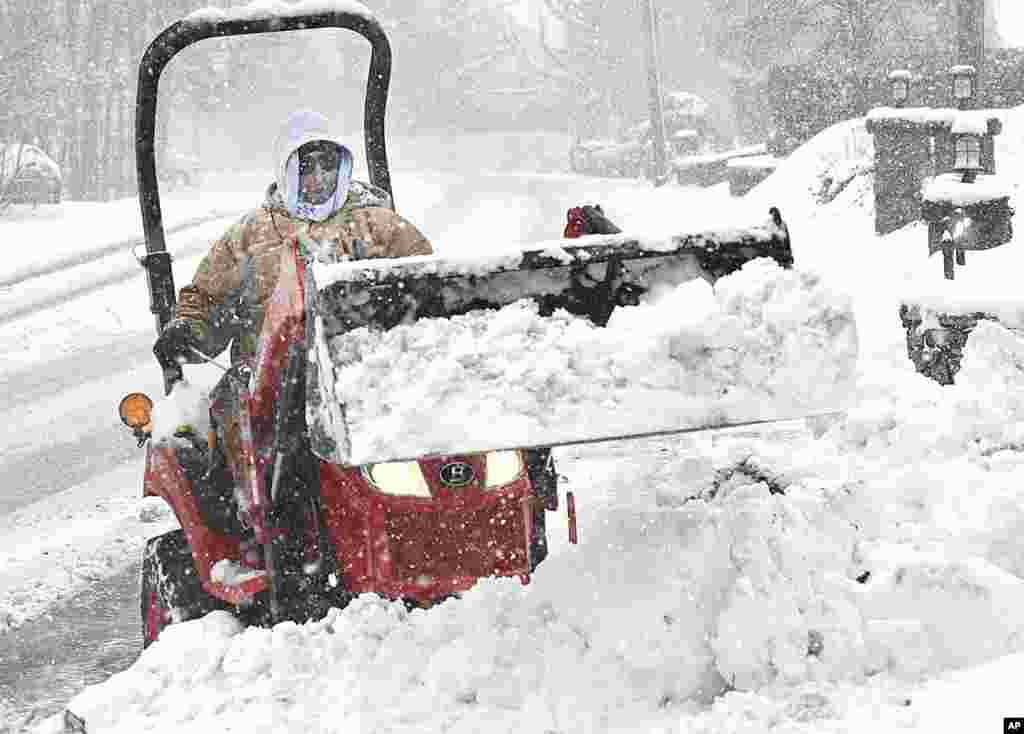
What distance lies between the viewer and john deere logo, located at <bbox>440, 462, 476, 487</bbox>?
12.7 feet

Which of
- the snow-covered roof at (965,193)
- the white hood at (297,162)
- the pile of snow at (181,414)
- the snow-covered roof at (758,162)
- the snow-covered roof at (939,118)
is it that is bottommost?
the snow-covered roof at (758,162)

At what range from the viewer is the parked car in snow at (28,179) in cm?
2539

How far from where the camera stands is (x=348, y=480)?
3.87m

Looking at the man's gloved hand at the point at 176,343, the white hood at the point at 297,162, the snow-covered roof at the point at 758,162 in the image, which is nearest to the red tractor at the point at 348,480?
the man's gloved hand at the point at 176,343

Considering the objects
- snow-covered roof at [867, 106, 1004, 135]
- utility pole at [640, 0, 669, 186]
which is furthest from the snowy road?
utility pole at [640, 0, 669, 186]

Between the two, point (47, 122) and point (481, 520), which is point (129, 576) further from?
point (47, 122)

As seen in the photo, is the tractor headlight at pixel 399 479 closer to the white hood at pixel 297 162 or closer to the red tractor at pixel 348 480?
the red tractor at pixel 348 480

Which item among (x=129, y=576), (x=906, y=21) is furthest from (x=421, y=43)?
(x=129, y=576)

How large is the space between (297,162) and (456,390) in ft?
5.41

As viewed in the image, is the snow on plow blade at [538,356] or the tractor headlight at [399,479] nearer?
the snow on plow blade at [538,356]

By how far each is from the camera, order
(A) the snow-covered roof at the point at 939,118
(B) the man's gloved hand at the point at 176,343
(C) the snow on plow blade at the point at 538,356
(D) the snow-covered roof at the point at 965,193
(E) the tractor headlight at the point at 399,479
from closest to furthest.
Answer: (C) the snow on plow blade at the point at 538,356, (E) the tractor headlight at the point at 399,479, (B) the man's gloved hand at the point at 176,343, (D) the snow-covered roof at the point at 965,193, (A) the snow-covered roof at the point at 939,118

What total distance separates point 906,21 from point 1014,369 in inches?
982

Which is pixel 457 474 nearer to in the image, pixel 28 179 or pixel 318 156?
pixel 318 156

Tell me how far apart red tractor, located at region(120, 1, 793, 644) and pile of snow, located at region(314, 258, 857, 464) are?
0.09 meters
